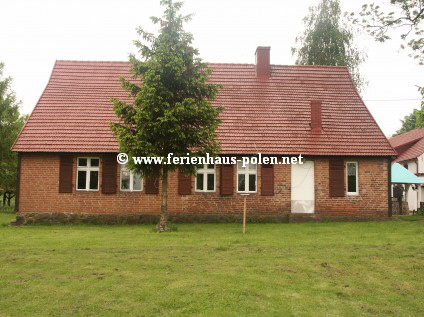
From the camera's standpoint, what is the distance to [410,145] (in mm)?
36094

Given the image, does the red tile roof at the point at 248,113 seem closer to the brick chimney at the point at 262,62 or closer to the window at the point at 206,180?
the brick chimney at the point at 262,62

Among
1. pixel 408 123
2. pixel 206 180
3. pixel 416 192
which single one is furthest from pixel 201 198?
pixel 408 123

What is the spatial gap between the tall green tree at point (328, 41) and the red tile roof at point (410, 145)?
6.74 m

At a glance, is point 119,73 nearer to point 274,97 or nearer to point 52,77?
point 52,77

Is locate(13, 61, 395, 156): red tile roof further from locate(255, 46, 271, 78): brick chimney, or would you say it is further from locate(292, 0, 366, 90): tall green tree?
locate(292, 0, 366, 90): tall green tree

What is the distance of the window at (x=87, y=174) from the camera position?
683 inches

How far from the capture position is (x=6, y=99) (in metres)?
28.3

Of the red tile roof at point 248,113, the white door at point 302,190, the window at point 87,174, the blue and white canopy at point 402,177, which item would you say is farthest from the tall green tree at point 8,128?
the blue and white canopy at point 402,177

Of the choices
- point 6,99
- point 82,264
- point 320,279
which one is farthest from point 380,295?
point 6,99

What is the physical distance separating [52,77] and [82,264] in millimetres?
13761

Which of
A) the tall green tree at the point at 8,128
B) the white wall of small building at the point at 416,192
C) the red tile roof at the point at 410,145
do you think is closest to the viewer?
the tall green tree at the point at 8,128

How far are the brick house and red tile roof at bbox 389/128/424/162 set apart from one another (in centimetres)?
1564

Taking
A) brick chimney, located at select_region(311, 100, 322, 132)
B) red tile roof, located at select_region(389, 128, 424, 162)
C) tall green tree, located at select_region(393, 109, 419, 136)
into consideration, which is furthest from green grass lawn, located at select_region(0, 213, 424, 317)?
tall green tree, located at select_region(393, 109, 419, 136)

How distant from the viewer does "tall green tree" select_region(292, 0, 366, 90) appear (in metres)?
30.3
